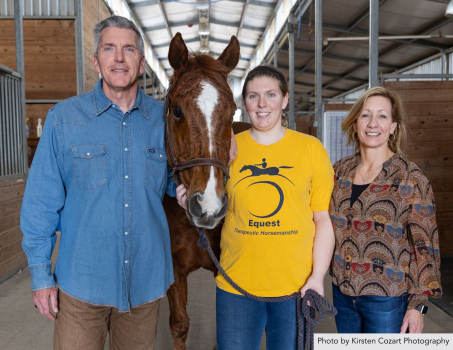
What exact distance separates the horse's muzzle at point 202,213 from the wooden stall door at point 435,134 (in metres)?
3.31

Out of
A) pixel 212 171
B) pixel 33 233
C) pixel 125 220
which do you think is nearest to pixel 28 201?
pixel 33 233

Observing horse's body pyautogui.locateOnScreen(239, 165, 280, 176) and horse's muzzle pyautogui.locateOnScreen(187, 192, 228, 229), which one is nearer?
horse's muzzle pyautogui.locateOnScreen(187, 192, 228, 229)

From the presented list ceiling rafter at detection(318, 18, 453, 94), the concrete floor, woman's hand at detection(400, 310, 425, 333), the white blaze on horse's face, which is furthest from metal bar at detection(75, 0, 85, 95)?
ceiling rafter at detection(318, 18, 453, 94)

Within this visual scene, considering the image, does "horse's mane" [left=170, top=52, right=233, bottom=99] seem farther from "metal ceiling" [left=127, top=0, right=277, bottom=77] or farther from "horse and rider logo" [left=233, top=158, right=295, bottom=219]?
"metal ceiling" [left=127, top=0, right=277, bottom=77]

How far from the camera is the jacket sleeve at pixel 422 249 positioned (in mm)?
1361

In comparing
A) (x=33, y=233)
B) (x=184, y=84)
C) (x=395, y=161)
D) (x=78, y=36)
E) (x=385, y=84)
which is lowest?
(x=33, y=233)

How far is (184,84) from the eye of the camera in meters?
1.45

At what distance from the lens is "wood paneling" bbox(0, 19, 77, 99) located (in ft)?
18.5

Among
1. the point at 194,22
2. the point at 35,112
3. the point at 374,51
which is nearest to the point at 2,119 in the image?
the point at 35,112

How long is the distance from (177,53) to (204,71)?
0.15 meters

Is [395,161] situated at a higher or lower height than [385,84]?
lower

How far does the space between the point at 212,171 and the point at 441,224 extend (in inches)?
151

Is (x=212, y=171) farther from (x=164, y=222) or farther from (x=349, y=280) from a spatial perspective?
(x=349, y=280)

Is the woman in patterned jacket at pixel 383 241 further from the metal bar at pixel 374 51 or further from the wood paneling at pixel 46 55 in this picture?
the wood paneling at pixel 46 55
